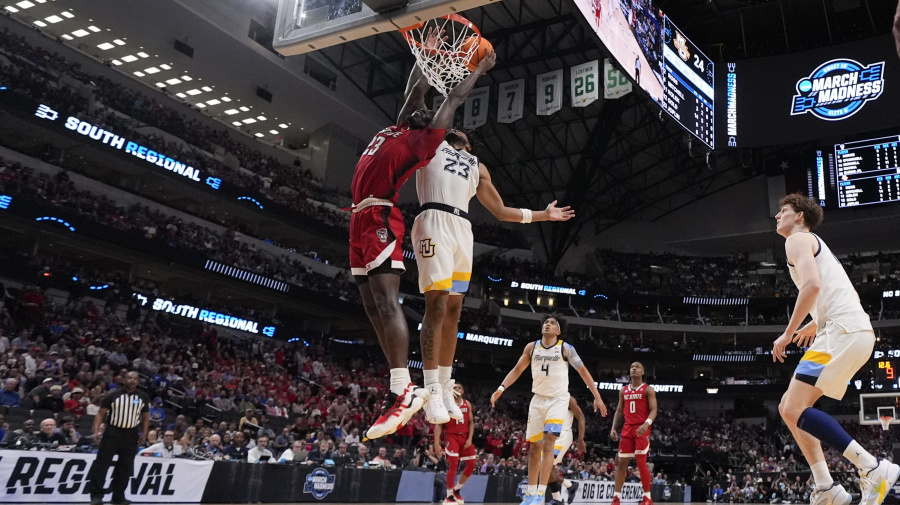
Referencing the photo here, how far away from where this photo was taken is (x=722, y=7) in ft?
106

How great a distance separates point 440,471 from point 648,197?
33.6 metres

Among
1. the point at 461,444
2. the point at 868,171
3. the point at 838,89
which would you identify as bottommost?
the point at 461,444

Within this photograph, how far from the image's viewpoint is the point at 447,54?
5688 mm

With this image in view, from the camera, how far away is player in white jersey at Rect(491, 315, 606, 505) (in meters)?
8.81

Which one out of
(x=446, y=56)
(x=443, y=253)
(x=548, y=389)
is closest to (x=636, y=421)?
(x=548, y=389)

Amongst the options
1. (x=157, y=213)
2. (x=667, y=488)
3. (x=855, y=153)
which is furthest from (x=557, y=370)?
(x=855, y=153)

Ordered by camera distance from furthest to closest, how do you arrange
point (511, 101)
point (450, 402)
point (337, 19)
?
point (511, 101) < point (337, 19) < point (450, 402)

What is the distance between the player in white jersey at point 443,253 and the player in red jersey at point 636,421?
5730 mm

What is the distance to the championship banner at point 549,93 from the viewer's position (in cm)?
2545

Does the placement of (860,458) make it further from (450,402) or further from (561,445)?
(561,445)

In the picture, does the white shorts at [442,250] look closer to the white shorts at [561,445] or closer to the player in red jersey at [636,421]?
the player in red jersey at [636,421]

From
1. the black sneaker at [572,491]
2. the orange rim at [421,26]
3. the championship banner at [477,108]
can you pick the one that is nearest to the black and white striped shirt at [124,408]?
the orange rim at [421,26]

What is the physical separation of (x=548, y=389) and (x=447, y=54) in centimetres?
506

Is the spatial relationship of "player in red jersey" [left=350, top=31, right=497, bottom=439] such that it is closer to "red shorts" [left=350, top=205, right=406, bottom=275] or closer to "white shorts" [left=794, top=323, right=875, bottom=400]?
"red shorts" [left=350, top=205, right=406, bottom=275]
